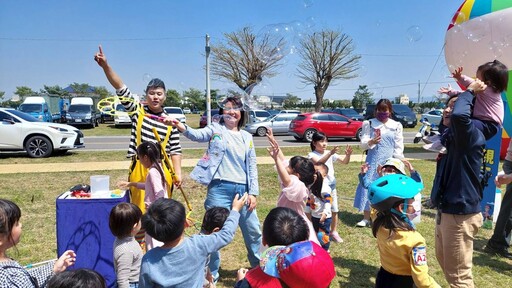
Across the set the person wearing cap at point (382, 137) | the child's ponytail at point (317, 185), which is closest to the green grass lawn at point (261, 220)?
the child's ponytail at point (317, 185)

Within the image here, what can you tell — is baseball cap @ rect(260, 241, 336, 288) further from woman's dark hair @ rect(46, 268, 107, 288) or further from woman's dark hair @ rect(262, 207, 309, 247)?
woman's dark hair @ rect(46, 268, 107, 288)

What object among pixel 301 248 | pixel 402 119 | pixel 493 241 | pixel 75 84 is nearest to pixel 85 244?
pixel 301 248

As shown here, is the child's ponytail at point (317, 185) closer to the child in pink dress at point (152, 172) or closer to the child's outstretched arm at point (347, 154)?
the child's outstretched arm at point (347, 154)

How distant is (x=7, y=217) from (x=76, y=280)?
59 cm

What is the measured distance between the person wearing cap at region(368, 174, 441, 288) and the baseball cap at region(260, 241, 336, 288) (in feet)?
2.86

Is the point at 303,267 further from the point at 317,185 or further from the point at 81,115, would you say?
the point at 81,115

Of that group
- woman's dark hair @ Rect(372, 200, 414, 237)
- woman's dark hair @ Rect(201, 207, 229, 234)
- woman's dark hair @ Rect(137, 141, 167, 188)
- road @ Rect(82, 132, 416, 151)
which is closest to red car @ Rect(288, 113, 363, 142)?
road @ Rect(82, 132, 416, 151)

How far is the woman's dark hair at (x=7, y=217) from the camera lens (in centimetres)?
197

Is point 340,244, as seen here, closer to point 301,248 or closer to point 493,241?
point 493,241

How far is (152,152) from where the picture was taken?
328 cm

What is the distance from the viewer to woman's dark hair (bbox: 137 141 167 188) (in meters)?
3.27

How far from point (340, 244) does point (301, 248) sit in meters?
3.32

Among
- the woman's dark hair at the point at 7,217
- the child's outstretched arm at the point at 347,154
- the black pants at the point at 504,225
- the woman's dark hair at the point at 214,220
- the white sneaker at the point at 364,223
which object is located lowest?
the white sneaker at the point at 364,223

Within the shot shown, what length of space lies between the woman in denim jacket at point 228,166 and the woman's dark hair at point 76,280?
1.59 m
